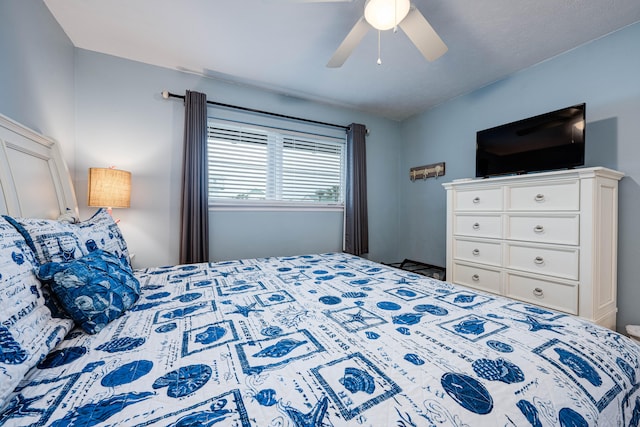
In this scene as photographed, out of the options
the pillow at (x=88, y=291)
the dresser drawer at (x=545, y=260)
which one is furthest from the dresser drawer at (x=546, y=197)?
the pillow at (x=88, y=291)

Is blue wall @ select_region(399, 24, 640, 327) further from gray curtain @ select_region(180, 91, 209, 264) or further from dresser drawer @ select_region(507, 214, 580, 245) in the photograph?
gray curtain @ select_region(180, 91, 209, 264)

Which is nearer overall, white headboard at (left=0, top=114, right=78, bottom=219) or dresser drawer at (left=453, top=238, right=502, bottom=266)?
white headboard at (left=0, top=114, right=78, bottom=219)

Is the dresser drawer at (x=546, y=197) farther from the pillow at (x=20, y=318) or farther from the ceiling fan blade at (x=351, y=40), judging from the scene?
the pillow at (x=20, y=318)

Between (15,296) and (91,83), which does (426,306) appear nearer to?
(15,296)

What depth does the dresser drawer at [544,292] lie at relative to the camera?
172cm

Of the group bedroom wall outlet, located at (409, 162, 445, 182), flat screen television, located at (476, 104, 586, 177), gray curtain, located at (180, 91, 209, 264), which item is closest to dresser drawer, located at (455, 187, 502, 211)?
flat screen television, located at (476, 104, 586, 177)

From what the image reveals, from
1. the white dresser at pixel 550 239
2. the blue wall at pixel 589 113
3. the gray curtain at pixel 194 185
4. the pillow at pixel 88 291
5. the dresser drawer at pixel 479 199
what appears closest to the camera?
the pillow at pixel 88 291

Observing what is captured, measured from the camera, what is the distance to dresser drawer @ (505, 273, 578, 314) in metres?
1.72

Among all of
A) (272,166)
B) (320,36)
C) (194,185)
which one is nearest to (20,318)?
(194,185)

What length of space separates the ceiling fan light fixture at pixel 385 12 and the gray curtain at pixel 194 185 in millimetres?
1788

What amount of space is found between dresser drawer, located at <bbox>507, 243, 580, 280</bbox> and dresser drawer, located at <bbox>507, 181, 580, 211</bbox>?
302 millimetres

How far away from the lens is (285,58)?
2.26 meters

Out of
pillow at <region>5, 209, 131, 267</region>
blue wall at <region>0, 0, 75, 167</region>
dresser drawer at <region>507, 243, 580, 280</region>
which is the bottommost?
dresser drawer at <region>507, 243, 580, 280</region>

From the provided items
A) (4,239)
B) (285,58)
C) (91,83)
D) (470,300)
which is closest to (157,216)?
(91,83)
